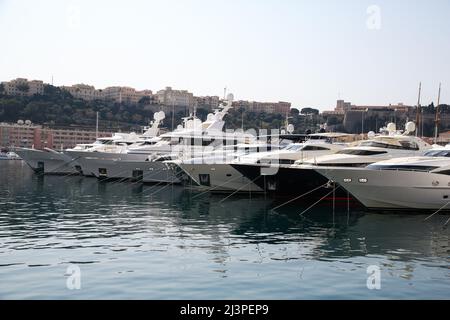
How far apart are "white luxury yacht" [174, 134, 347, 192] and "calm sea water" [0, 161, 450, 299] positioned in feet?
13.7

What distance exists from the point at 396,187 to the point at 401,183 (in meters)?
0.33

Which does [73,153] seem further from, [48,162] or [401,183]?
[401,183]

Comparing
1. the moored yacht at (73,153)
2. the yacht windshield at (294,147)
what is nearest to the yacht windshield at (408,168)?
the yacht windshield at (294,147)

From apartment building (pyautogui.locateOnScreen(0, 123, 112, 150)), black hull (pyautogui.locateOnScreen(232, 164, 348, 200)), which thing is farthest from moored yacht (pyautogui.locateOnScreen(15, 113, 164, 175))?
apartment building (pyautogui.locateOnScreen(0, 123, 112, 150))

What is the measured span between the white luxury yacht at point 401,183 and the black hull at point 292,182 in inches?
121

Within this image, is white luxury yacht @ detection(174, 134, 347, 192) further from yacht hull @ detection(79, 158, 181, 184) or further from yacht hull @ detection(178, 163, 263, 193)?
yacht hull @ detection(79, 158, 181, 184)

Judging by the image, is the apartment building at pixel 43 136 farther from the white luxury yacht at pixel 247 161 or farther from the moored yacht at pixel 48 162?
the white luxury yacht at pixel 247 161

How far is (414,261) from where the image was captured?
667 inches

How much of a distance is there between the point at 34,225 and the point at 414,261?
14.8 meters

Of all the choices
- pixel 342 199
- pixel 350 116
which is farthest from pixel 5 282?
pixel 350 116

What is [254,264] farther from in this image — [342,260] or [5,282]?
[5,282]

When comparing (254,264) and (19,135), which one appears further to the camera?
(19,135)

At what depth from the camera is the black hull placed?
31.5m

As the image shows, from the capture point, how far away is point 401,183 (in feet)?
86.2
